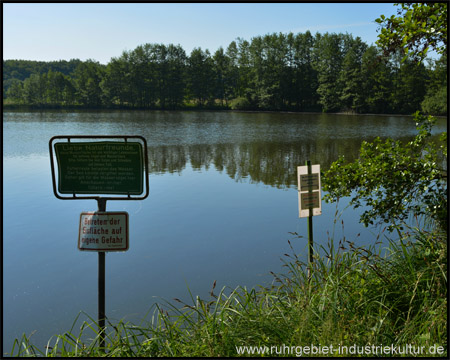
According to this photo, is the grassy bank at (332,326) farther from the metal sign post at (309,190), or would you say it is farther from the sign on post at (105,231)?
the metal sign post at (309,190)

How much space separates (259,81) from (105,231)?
232 feet

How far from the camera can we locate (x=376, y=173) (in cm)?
514

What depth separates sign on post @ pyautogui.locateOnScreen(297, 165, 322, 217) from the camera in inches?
207

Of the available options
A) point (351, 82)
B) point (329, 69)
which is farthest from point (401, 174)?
point (329, 69)

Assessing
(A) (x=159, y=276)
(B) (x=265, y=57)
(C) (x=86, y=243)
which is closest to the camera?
(C) (x=86, y=243)

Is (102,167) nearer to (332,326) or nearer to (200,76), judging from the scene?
(332,326)

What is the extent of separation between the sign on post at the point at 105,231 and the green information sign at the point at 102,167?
20 cm

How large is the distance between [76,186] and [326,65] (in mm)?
68747

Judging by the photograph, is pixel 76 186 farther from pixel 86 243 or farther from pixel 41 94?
pixel 41 94

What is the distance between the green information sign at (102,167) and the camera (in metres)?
3.56

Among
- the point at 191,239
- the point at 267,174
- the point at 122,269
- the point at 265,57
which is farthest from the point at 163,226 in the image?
the point at 265,57

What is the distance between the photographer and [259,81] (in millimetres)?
72250

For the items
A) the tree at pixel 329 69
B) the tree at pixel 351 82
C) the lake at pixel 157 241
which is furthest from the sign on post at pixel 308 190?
the tree at pixel 329 69

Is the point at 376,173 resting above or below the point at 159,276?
above
